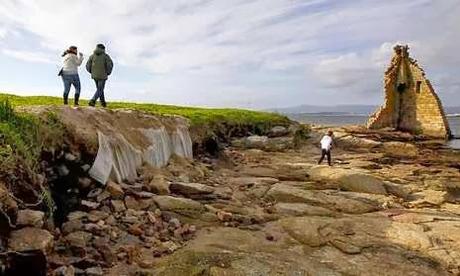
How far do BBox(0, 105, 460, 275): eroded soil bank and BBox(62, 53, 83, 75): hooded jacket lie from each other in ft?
15.9

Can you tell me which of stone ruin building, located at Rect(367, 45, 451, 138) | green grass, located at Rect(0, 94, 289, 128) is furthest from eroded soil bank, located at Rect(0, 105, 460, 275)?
stone ruin building, located at Rect(367, 45, 451, 138)

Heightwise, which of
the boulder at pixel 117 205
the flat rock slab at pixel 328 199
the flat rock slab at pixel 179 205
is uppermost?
the boulder at pixel 117 205

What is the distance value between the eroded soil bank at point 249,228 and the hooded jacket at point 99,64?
4.41 metres

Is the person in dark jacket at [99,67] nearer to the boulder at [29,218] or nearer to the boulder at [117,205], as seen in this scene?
the boulder at [117,205]

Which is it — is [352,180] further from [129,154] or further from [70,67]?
[70,67]

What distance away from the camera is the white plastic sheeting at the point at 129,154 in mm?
12234

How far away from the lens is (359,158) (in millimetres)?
28891

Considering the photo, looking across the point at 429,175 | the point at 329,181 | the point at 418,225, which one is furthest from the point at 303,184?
the point at 429,175

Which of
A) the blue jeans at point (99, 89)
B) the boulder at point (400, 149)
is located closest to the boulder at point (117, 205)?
the blue jeans at point (99, 89)

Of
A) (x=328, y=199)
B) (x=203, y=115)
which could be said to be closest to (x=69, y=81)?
(x=328, y=199)

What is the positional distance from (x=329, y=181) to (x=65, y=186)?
11278 mm

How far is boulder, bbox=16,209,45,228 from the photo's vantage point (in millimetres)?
7746

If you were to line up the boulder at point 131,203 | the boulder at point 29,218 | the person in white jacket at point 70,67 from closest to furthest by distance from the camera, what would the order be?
the boulder at point 29,218, the boulder at point 131,203, the person in white jacket at point 70,67

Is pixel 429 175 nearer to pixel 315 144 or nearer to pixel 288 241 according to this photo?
pixel 315 144
